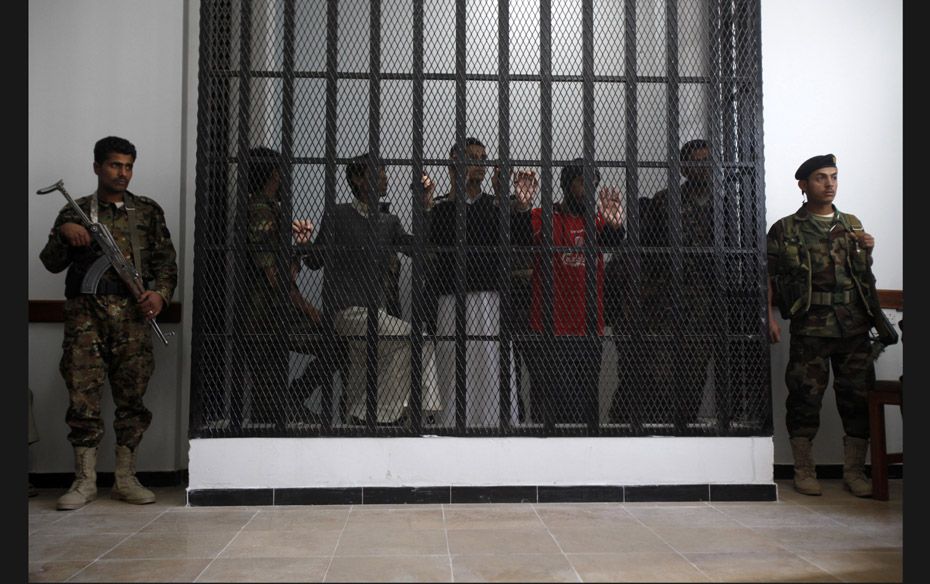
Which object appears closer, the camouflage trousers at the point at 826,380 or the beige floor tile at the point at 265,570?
the beige floor tile at the point at 265,570

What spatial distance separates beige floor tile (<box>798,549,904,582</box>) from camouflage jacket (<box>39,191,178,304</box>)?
2891mm

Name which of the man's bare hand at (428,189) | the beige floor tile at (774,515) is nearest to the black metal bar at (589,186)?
the man's bare hand at (428,189)

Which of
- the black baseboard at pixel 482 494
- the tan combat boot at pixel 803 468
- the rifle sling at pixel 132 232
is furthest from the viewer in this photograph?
the tan combat boot at pixel 803 468

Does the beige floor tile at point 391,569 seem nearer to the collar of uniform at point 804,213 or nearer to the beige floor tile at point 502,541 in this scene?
the beige floor tile at point 502,541

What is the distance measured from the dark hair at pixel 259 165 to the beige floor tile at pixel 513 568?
1827 millimetres

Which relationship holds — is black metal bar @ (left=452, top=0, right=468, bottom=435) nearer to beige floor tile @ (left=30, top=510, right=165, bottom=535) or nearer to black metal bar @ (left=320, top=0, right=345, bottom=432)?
black metal bar @ (left=320, top=0, right=345, bottom=432)

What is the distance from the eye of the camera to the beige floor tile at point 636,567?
2305mm

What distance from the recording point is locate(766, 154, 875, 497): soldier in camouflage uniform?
3611mm

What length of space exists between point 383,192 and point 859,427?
2.55m

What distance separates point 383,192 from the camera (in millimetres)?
3352

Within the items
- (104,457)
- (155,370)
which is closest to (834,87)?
(155,370)

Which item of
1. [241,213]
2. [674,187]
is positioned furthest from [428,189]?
[674,187]

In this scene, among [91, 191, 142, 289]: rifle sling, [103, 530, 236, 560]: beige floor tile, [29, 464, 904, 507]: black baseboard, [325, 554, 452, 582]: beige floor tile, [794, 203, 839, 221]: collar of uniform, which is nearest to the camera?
[325, 554, 452, 582]: beige floor tile

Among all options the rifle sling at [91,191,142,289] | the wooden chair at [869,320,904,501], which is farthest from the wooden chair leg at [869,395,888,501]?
the rifle sling at [91,191,142,289]
